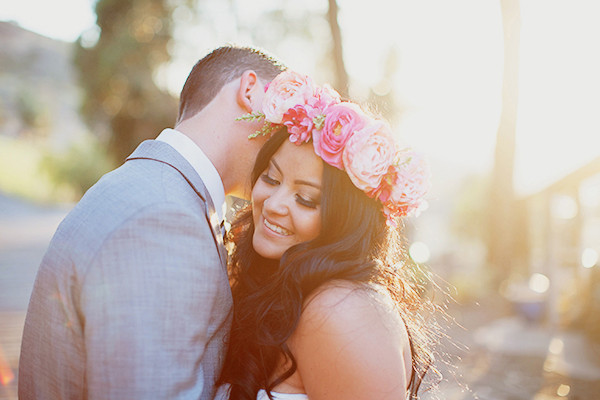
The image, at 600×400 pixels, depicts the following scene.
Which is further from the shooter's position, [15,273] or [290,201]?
[15,273]

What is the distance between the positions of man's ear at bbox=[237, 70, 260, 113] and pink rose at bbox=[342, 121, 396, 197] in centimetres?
58

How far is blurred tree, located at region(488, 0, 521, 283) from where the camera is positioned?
11.9m

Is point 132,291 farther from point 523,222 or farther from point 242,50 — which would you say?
point 523,222

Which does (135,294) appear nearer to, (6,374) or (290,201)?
(290,201)

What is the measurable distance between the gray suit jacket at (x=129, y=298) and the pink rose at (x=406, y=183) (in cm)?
82

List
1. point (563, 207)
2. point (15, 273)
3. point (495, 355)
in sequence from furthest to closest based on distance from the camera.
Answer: point (563, 207), point (15, 273), point (495, 355)

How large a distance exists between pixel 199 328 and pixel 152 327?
18 centimetres

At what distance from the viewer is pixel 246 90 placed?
256cm

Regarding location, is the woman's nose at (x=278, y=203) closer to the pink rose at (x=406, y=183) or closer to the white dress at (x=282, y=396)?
the pink rose at (x=406, y=183)

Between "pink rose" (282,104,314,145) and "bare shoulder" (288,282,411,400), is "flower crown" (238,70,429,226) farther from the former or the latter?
"bare shoulder" (288,282,411,400)

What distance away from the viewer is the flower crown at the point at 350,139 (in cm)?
224

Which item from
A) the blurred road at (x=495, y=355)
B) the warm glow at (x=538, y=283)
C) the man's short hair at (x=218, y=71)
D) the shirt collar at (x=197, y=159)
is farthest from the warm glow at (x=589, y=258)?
the shirt collar at (x=197, y=159)

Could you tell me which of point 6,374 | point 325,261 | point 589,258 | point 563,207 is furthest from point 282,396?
point 563,207

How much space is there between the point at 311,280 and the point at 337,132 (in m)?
0.63
